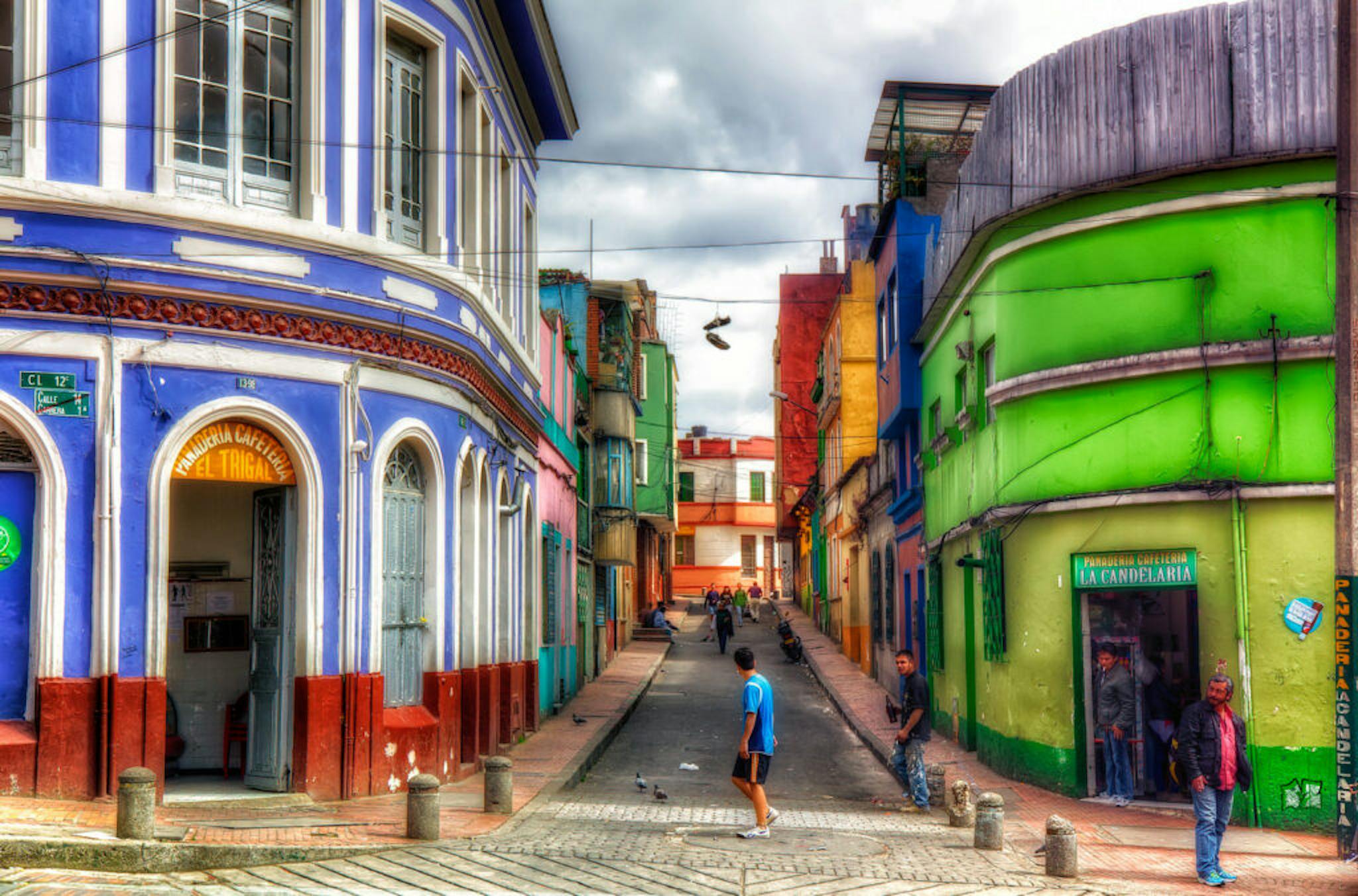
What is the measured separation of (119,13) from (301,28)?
6.20ft

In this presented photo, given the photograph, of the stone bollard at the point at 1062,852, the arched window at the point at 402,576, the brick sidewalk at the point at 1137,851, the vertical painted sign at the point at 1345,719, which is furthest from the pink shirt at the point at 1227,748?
the arched window at the point at 402,576

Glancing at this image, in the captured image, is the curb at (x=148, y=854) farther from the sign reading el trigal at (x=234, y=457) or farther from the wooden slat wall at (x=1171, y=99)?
the wooden slat wall at (x=1171, y=99)

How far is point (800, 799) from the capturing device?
16188mm

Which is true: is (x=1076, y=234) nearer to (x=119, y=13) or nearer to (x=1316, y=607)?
(x=1316, y=607)

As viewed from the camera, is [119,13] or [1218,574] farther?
[1218,574]

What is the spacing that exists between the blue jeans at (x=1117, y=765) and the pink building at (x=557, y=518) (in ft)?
33.3

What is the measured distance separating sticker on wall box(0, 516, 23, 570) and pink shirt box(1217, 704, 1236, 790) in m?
9.90

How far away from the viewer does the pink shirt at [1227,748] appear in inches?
450

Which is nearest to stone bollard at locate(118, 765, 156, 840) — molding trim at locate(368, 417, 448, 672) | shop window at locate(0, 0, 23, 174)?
molding trim at locate(368, 417, 448, 672)

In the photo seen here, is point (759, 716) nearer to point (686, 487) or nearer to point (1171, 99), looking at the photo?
point (1171, 99)

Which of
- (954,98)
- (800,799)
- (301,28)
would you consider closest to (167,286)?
(301,28)

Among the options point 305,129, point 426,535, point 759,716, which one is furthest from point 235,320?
point 759,716

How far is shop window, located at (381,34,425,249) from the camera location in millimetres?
15328

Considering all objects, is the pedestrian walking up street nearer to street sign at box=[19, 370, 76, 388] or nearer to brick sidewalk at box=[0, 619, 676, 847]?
brick sidewalk at box=[0, 619, 676, 847]
